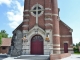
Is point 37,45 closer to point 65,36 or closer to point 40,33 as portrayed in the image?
point 40,33

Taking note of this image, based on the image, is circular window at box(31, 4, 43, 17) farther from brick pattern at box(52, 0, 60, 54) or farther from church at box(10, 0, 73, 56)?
brick pattern at box(52, 0, 60, 54)

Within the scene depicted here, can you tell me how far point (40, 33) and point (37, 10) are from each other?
4674 millimetres

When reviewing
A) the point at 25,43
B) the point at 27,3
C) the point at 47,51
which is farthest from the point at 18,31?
the point at 47,51

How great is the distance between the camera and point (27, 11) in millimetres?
27672

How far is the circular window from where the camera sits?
89.3 feet

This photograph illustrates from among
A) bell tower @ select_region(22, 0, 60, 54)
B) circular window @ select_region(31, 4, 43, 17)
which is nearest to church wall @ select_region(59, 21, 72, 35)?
bell tower @ select_region(22, 0, 60, 54)

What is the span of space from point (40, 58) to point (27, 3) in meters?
12.3

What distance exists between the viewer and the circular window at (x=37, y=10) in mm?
27223

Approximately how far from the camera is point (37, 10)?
2731cm

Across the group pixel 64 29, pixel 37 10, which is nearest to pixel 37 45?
pixel 37 10

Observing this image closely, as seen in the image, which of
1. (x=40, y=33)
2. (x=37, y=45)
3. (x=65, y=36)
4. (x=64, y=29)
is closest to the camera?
(x=40, y=33)

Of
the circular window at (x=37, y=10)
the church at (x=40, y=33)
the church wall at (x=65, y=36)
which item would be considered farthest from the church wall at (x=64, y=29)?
the circular window at (x=37, y=10)

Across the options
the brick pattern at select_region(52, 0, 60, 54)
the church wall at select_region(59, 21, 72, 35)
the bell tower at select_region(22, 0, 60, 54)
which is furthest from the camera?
the church wall at select_region(59, 21, 72, 35)

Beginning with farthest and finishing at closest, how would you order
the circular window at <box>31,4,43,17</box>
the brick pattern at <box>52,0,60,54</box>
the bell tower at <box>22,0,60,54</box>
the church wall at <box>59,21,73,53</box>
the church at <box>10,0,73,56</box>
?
the church wall at <box>59,21,73,53</box>, the circular window at <box>31,4,43,17</box>, the brick pattern at <box>52,0,60,54</box>, the bell tower at <box>22,0,60,54</box>, the church at <box>10,0,73,56</box>
